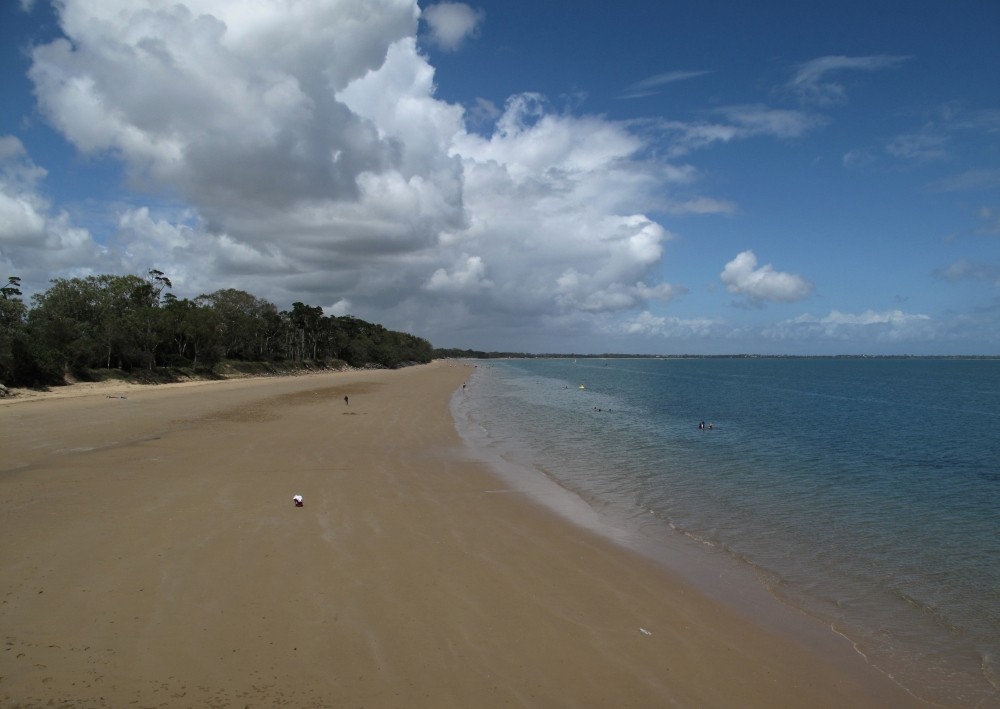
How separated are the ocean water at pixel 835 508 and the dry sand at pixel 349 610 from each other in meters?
1.31

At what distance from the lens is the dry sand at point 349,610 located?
5.38 m

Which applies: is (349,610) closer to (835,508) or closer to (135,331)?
(835,508)

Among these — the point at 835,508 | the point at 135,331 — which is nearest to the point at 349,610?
the point at 835,508

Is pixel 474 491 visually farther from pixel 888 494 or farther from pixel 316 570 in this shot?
pixel 888 494

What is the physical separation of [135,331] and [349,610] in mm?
53915

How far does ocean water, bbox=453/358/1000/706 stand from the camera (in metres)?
7.63

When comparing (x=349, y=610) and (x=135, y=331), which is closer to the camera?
(x=349, y=610)

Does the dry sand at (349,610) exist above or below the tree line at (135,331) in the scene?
below

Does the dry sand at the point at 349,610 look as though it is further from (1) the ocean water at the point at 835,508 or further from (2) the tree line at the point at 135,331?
(2) the tree line at the point at 135,331

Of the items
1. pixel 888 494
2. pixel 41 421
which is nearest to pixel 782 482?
pixel 888 494

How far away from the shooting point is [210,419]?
2691 cm

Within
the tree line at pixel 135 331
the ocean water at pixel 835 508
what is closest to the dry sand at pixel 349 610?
the ocean water at pixel 835 508

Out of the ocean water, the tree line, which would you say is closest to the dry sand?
the ocean water

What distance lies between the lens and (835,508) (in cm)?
1431
